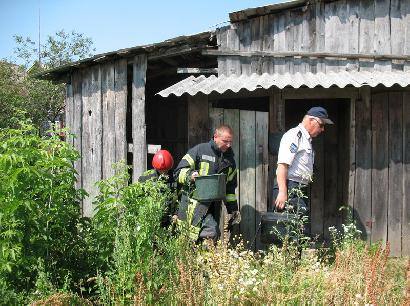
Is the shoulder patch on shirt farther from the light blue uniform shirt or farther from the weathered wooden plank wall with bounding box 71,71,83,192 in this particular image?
the weathered wooden plank wall with bounding box 71,71,83,192

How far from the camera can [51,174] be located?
4176mm

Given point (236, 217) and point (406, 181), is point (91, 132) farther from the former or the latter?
point (406, 181)

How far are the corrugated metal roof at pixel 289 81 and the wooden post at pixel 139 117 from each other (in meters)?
1.20

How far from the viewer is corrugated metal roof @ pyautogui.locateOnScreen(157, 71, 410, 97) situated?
6.20 m

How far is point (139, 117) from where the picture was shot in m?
7.94

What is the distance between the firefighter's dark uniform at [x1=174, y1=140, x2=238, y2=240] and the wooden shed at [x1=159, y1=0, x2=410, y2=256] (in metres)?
0.99

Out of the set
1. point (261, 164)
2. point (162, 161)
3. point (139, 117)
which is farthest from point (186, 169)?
point (139, 117)

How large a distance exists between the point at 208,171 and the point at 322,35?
10.0 feet

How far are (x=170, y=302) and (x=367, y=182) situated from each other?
4.40 m

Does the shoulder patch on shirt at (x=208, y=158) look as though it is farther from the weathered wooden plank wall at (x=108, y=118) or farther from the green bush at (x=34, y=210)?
the weathered wooden plank wall at (x=108, y=118)

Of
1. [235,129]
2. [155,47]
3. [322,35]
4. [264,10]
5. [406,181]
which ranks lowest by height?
[406,181]

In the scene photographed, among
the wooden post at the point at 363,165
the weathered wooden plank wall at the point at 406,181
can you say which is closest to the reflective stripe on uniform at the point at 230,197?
the wooden post at the point at 363,165

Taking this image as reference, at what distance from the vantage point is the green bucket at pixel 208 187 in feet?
18.3

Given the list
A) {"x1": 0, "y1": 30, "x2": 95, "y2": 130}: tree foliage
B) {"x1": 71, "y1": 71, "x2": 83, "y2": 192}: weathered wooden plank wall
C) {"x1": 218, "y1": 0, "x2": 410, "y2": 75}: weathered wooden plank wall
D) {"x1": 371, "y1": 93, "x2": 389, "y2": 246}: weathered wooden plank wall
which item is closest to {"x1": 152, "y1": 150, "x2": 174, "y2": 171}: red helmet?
{"x1": 218, "y1": 0, "x2": 410, "y2": 75}: weathered wooden plank wall
